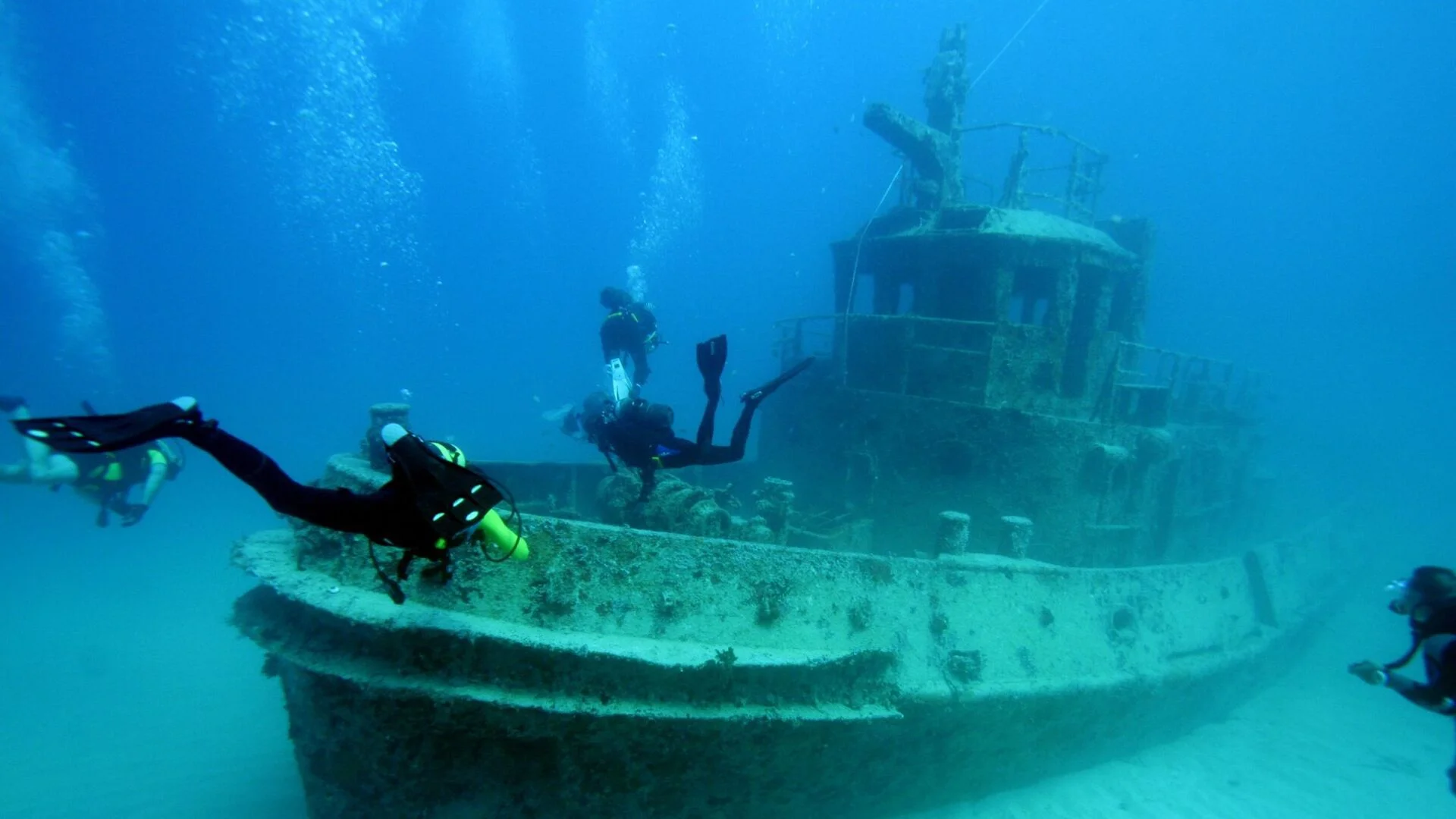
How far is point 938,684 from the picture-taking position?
4738 millimetres

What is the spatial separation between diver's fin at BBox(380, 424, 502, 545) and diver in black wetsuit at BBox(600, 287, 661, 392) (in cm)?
487

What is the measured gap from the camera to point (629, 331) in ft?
26.7

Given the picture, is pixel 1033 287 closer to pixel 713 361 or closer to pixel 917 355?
pixel 917 355

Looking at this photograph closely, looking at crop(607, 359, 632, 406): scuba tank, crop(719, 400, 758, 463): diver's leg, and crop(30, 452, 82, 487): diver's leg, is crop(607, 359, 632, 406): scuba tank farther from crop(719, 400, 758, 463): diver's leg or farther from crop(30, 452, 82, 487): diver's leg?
crop(30, 452, 82, 487): diver's leg

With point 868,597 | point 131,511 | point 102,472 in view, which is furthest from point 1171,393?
point 102,472

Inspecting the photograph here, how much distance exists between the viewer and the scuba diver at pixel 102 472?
869cm

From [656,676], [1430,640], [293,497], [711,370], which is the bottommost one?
[656,676]

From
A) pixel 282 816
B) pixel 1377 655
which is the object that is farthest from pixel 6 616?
pixel 1377 655

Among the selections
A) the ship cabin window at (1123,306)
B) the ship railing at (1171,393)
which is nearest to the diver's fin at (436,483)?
the ship railing at (1171,393)

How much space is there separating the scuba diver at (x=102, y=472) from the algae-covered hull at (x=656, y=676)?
5859mm

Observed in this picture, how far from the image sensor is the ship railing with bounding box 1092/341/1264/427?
28.2 ft

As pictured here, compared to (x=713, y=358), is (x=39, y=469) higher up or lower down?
lower down

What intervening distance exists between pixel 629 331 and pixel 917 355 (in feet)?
12.6

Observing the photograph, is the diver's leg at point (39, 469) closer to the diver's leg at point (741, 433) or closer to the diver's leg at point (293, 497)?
the diver's leg at point (293, 497)
